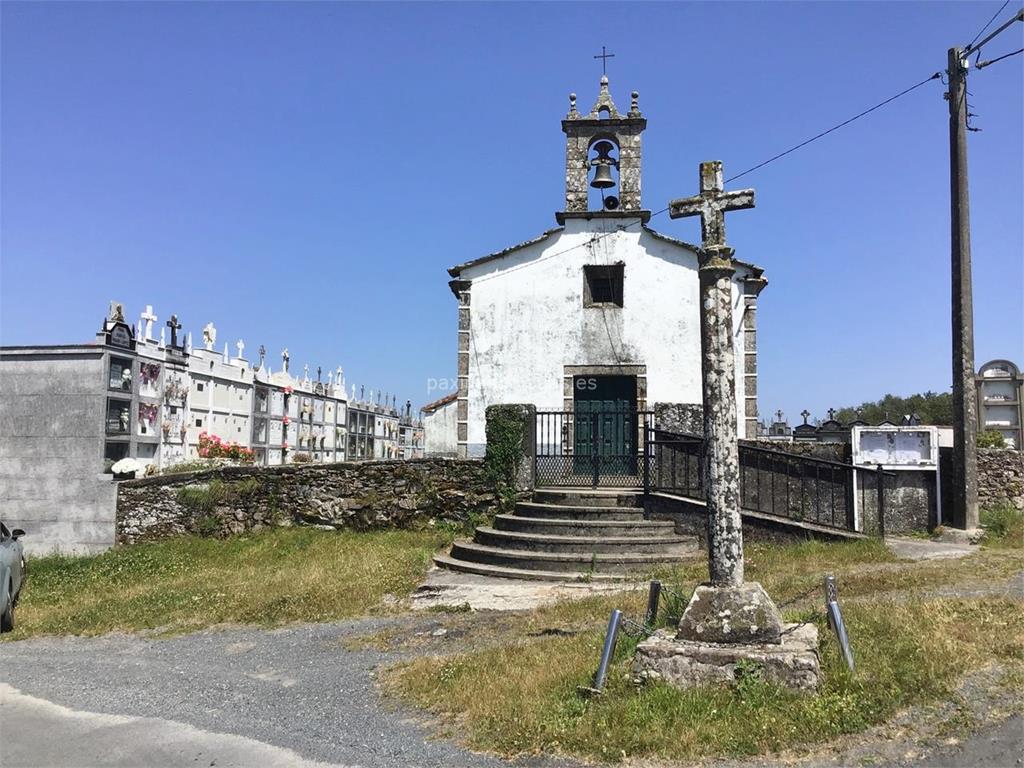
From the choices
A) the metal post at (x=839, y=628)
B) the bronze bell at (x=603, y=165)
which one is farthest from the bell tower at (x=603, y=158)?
the metal post at (x=839, y=628)

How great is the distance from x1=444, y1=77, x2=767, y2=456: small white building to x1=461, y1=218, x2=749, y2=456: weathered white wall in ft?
0.08

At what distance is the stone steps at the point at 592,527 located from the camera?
11297 millimetres

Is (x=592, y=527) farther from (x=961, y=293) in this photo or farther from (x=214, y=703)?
(x=961, y=293)

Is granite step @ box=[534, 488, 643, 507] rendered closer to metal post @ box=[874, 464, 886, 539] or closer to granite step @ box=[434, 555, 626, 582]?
granite step @ box=[434, 555, 626, 582]

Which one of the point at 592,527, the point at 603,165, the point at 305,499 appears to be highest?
the point at 603,165

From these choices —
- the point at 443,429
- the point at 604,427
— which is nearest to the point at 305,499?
the point at 443,429

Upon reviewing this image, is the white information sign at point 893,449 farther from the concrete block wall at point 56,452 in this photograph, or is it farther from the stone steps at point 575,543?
the concrete block wall at point 56,452

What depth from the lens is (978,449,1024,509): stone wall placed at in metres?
13.4

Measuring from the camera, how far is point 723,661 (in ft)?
16.1

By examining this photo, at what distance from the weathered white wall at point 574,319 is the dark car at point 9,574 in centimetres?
904

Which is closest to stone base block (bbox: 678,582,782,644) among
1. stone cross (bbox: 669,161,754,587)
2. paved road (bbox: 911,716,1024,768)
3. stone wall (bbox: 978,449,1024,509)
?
stone cross (bbox: 669,161,754,587)

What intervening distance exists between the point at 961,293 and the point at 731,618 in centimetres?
927

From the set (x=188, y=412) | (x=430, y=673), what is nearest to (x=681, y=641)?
(x=430, y=673)

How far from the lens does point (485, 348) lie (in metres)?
17.2
